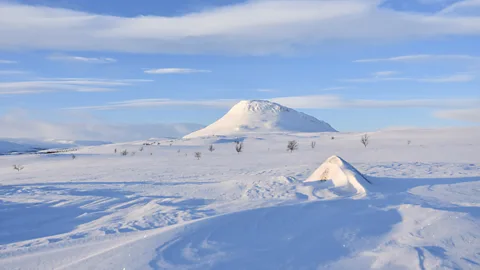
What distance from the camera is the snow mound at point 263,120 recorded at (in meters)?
138

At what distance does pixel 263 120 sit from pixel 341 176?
139 meters

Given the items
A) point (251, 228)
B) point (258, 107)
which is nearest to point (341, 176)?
point (251, 228)

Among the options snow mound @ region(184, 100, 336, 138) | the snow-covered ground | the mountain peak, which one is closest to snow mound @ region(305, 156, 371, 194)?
the snow-covered ground

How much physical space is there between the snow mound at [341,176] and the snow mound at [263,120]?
119m

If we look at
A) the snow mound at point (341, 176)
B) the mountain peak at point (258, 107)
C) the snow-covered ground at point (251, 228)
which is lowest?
the snow-covered ground at point (251, 228)

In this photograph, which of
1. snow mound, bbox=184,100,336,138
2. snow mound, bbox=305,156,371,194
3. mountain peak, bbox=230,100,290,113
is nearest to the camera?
snow mound, bbox=305,156,371,194

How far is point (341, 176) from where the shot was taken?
1072 cm

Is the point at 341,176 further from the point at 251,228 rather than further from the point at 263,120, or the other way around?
the point at 263,120

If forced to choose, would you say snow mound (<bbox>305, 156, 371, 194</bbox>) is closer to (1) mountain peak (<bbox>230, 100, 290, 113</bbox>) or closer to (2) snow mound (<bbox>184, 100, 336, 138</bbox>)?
(2) snow mound (<bbox>184, 100, 336, 138</bbox>)

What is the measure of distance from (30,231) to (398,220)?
6.03m

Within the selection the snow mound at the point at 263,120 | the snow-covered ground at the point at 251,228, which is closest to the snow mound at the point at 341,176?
the snow-covered ground at the point at 251,228

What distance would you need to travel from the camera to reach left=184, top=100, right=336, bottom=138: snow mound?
137500mm

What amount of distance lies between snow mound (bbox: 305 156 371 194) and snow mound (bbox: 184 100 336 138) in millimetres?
118719

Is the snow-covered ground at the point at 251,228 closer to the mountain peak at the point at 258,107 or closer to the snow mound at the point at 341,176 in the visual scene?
the snow mound at the point at 341,176
